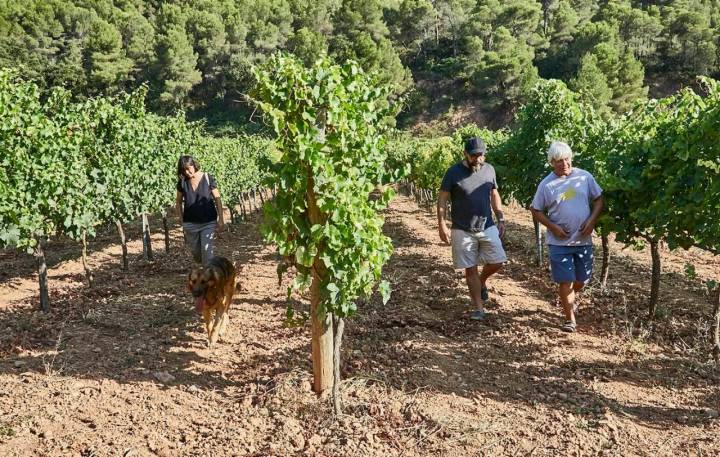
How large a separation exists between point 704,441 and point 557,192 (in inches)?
91.3

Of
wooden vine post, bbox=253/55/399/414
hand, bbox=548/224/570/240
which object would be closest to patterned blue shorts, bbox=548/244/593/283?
Result: hand, bbox=548/224/570/240

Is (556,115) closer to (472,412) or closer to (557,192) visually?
(557,192)

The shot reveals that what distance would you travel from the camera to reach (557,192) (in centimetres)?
481

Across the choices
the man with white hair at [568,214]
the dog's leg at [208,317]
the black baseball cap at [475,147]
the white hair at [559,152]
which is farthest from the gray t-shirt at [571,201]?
the dog's leg at [208,317]

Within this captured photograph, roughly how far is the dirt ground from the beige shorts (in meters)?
0.63

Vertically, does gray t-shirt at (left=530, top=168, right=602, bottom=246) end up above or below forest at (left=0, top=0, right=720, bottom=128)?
below

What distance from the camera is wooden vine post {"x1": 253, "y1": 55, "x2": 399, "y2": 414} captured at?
3.23 meters

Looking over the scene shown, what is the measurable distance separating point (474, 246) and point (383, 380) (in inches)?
72.1

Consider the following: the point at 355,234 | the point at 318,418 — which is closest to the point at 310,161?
the point at 355,234

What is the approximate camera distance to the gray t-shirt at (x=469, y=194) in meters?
5.07

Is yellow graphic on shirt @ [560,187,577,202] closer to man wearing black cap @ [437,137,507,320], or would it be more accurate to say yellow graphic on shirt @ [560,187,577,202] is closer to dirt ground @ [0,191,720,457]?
man wearing black cap @ [437,137,507,320]

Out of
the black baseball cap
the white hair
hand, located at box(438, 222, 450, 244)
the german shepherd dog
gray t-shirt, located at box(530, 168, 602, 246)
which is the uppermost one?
the black baseball cap

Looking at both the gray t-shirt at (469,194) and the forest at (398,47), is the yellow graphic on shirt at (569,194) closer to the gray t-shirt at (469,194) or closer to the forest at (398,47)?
the gray t-shirt at (469,194)

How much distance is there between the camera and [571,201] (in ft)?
15.6
